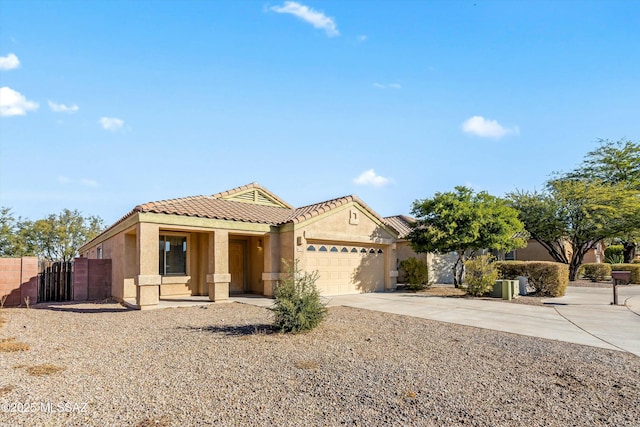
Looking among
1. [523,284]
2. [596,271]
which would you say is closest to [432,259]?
[523,284]

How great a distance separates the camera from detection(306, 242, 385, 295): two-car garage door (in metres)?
17.3

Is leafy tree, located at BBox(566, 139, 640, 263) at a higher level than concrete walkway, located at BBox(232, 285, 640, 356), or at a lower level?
higher

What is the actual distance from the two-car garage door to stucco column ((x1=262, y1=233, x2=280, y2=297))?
4.33ft

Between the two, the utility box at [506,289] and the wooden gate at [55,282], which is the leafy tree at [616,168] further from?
the wooden gate at [55,282]

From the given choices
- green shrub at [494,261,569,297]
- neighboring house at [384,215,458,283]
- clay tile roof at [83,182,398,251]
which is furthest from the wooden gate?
green shrub at [494,261,569,297]

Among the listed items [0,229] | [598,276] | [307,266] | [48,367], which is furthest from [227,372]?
[0,229]

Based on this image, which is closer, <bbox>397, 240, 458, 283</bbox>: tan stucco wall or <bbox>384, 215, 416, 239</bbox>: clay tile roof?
<bbox>397, 240, 458, 283</bbox>: tan stucco wall

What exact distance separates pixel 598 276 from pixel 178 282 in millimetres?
28418

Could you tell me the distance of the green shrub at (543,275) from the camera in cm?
1662

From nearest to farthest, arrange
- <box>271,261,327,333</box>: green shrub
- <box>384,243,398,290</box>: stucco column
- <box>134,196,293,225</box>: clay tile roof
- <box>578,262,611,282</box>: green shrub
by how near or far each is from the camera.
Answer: <box>271,261,327,333</box>: green shrub, <box>134,196,293,225</box>: clay tile roof, <box>384,243,398,290</box>: stucco column, <box>578,262,611,282</box>: green shrub

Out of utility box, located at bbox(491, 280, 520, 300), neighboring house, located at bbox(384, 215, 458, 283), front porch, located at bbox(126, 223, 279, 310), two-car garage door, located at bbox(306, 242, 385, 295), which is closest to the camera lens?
front porch, located at bbox(126, 223, 279, 310)

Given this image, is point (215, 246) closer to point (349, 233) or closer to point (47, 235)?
point (349, 233)

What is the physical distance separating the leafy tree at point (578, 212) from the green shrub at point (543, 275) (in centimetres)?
873

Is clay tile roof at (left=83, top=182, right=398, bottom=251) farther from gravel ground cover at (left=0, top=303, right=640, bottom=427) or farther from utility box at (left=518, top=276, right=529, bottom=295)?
utility box at (left=518, top=276, right=529, bottom=295)
